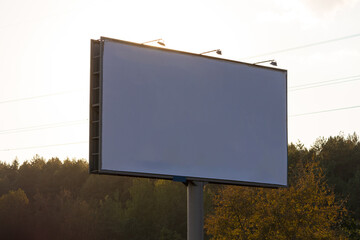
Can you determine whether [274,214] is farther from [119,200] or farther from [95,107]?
[119,200]

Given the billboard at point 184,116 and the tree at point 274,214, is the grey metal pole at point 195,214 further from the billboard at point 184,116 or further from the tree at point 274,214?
the tree at point 274,214

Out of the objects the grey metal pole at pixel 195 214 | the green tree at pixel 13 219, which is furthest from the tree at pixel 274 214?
the green tree at pixel 13 219

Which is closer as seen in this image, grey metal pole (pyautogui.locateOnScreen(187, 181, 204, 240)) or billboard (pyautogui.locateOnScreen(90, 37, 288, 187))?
billboard (pyautogui.locateOnScreen(90, 37, 288, 187))

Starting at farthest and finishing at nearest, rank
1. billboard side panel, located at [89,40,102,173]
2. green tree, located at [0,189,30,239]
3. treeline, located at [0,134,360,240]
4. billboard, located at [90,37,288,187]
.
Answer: green tree, located at [0,189,30,239], treeline, located at [0,134,360,240], billboard, located at [90,37,288,187], billboard side panel, located at [89,40,102,173]

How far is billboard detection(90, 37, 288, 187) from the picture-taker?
2022 centimetres

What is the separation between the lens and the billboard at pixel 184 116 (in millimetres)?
20219

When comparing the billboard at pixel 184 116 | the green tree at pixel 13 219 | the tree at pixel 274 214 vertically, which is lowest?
the green tree at pixel 13 219

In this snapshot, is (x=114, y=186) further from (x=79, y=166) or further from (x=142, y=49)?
(x=142, y=49)

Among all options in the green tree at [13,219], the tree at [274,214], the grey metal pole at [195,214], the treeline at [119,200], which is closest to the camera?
the grey metal pole at [195,214]

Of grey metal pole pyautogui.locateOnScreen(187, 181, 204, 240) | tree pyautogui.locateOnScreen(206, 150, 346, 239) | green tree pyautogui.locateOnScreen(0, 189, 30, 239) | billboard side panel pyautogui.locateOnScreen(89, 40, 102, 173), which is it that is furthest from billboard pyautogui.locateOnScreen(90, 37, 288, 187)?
green tree pyautogui.locateOnScreen(0, 189, 30, 239)

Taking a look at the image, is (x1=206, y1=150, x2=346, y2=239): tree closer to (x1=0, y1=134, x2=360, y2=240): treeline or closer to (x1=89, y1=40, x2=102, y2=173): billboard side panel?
(x1=0, y1=134, x2=360, y2=240): treeline

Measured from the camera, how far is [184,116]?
21.8 metres

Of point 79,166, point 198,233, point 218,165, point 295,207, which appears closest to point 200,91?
point 218,165

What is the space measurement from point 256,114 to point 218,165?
2567mm
